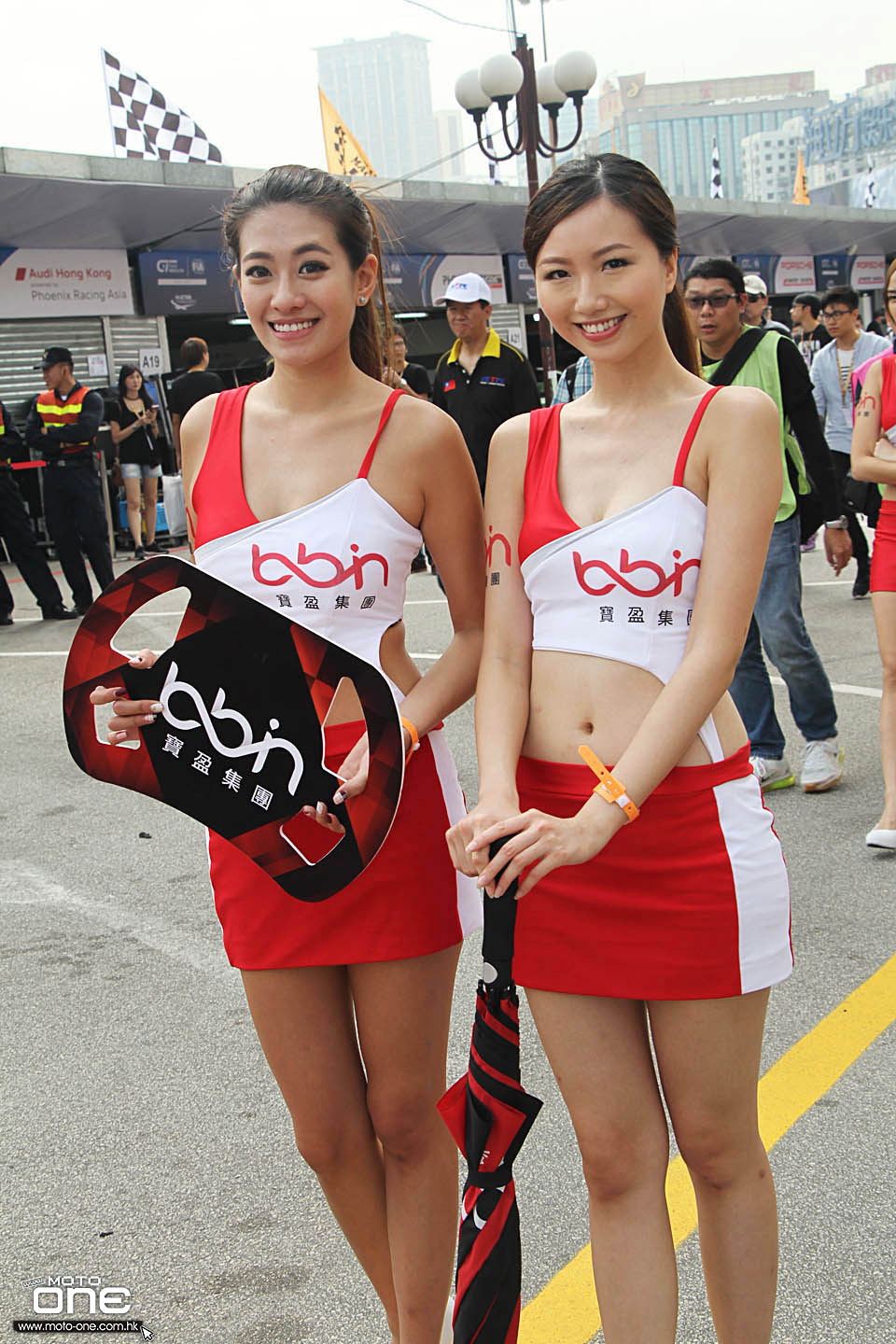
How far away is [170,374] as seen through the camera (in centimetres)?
1625

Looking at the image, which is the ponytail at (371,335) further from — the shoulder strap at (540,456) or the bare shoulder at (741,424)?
the bare shoulder at (741,424)

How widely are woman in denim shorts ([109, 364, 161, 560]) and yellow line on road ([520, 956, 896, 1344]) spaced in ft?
39.9

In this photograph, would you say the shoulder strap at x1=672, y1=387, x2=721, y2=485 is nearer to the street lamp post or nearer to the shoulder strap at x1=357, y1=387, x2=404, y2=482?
the shoulder strap at x1=357, y1=387, x2=404, y2=482

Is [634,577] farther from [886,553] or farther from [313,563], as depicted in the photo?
[886,553]

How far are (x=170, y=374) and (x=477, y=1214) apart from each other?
51.2ft

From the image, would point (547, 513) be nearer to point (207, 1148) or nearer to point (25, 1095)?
point (207, 1148)

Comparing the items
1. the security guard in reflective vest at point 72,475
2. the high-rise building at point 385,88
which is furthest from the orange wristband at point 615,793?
the high-rise building at point 385,88

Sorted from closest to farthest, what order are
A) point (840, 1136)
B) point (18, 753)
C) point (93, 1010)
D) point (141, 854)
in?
point (840, 1136)
point (93, 1010)
point (141, 854)
point (18, 753)

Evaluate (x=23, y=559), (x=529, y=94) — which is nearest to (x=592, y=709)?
(x=23, y=559)

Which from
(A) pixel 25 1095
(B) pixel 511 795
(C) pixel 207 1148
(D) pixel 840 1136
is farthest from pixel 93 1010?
(B) pixel 511 795

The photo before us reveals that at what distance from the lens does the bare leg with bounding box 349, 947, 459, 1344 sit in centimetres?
199

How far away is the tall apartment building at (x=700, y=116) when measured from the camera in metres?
103

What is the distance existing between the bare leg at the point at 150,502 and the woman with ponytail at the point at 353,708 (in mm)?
13434

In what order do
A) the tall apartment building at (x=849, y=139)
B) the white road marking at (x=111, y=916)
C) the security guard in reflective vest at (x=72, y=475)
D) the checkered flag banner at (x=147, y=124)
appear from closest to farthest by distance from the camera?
the white road marking at (x=111, y=916), the security guard in reflective vest at (x=72, y=475), the checkered flag banner at (x=147, y=124), the tall apartment building at (x=849, y=139)
